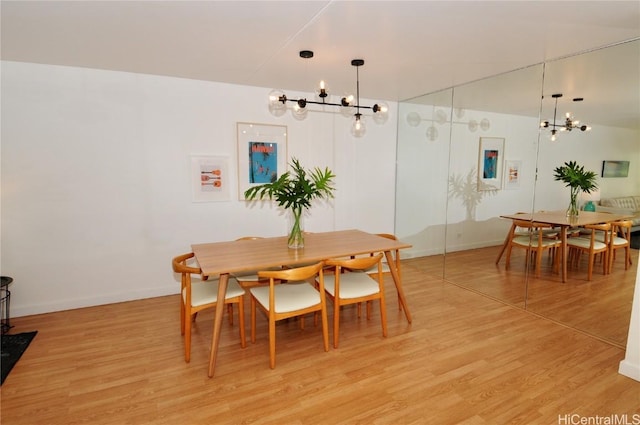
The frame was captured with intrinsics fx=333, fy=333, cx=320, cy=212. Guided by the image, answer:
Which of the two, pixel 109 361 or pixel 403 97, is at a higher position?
pixel 403 97

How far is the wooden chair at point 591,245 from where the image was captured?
10.2 ft

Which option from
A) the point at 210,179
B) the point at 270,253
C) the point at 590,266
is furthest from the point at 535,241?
the point at 210,179

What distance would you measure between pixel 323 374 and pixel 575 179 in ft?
9.35

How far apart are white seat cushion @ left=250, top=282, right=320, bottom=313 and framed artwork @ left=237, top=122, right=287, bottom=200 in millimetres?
1734

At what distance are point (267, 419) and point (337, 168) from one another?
3424 mm

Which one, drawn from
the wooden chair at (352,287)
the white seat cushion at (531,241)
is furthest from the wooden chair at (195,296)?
the white seat cushion at (531,241)

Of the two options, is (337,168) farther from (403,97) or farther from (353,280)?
(353,280)

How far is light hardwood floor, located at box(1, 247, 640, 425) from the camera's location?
2021mm

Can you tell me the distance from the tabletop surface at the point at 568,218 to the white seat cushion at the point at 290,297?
244 centimetres

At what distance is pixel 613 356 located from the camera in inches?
102

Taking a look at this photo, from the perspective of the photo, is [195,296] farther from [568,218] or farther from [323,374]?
[568,218]

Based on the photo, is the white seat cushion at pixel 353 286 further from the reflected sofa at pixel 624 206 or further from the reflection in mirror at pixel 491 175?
the reflected sofa at pixel 624 206

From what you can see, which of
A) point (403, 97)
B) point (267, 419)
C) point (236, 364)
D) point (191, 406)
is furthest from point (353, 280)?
point (403, 97)

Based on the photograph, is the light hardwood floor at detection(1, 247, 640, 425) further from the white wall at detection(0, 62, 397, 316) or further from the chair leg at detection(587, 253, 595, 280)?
the chair leg at detection(587, 253, 595, 280)
